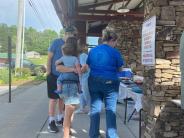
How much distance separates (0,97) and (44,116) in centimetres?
508

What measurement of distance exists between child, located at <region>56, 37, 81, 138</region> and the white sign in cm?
101

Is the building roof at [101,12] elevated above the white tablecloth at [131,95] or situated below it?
above

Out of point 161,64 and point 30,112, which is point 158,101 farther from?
point 30,112

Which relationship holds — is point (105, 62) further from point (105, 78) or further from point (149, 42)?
point (149, 42)

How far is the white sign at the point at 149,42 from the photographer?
217 inches

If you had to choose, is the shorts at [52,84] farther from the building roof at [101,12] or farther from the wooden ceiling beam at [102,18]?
the wooden ceiling beam at [102,18]

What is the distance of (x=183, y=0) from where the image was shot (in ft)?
17.9

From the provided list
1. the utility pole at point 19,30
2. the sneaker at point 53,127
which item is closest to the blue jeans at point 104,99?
the sneaker at point 53,127

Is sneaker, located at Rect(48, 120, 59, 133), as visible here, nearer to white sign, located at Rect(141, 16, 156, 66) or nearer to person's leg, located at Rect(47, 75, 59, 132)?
person's leg, located at Rect(47, 75, 59, 132)

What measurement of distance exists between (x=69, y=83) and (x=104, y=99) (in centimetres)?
56

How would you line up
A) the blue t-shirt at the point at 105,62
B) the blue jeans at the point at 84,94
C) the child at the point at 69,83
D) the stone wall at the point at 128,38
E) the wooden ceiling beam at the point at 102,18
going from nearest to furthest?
the blue t-shirt at the point at 105,62
the child at the point at 69,83
the blue jeans at the point at 84,94
the stone wall at the point at 128,38
the wooden ceiling beam at the point at 102,18

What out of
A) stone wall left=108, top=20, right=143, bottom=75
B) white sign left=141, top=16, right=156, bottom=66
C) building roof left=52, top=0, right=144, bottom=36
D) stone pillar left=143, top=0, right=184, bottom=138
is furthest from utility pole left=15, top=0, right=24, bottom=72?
stone pillar left=143, top=0, right=184, bottom=138

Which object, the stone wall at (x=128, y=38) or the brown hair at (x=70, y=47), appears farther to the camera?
the stone wall at (x=128, y=38)

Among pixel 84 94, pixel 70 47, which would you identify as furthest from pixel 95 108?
pixel 84 94
